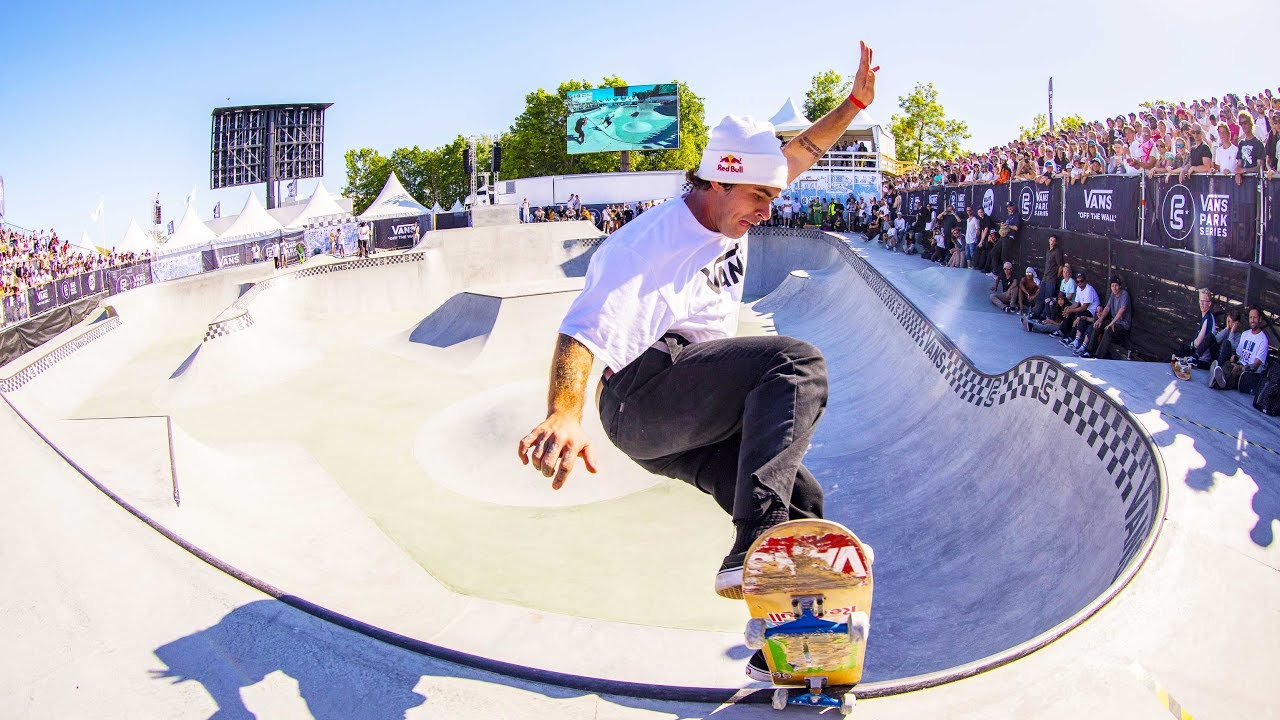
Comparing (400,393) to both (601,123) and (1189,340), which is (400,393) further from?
(601,123)

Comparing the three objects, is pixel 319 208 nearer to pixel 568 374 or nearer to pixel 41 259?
pixel 41 259

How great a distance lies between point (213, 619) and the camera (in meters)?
3.50

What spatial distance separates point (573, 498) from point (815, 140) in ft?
21.6

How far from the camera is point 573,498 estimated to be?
30.2 feet

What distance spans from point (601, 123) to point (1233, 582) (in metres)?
44.8

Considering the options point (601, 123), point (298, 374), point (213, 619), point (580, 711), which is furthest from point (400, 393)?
point (601, 123)

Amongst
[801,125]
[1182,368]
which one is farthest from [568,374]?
[801,125]

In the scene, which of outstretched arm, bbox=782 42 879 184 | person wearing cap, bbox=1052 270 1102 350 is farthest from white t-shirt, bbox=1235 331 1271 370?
outstretched arm, bbox=782 42 879 184

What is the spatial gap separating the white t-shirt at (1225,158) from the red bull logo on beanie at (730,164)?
8.03 metres

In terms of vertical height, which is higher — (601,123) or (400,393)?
(601,123)

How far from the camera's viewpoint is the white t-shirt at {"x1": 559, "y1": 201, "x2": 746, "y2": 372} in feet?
8.29

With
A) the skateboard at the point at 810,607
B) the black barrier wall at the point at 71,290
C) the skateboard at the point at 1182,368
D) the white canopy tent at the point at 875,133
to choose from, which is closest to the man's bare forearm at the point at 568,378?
the skateboard at the point at 810,607

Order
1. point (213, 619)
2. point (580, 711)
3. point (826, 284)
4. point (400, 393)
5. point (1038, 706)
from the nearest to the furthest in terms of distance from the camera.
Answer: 1. point (1038, 706)
2. point (580, 711)
3. point (213, 619)
4. point (400, 393)
5. point (826, 284)

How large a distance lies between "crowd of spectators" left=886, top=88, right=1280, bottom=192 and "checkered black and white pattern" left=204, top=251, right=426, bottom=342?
15577 mm
